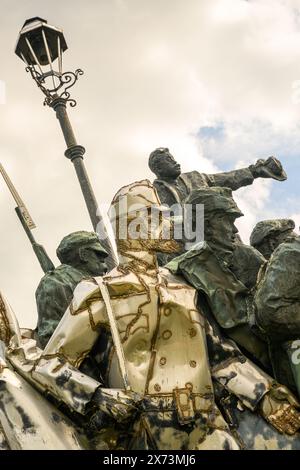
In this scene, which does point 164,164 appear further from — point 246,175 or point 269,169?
point 269,169

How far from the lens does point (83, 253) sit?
9.11 m

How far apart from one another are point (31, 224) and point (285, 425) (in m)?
4.36

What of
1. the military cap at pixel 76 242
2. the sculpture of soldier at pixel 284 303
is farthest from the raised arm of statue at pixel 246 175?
the sculpture of soldier at pixel 284 303

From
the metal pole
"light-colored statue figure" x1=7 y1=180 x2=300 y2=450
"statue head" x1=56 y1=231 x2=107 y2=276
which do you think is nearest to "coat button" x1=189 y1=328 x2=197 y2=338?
"light-colored statue figure" x1=7 y1=180 x2=300 y2=450

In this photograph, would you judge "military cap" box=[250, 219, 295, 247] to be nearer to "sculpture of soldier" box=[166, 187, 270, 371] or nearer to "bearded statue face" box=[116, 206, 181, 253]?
"sculpture of soldier" box=[166, 187, 270, 371]

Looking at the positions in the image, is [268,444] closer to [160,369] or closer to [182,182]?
A: [160,369]

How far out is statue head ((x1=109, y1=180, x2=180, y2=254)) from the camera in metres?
7.29

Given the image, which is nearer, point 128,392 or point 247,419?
point 128,392

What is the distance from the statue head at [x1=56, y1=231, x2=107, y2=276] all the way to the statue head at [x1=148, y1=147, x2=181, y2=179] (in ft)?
6.45

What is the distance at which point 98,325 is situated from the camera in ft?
22.1

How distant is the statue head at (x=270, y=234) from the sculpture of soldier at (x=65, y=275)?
66.7 inches

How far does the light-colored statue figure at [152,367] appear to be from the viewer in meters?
6.37

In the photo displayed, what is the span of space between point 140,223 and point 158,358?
118 centimetres
